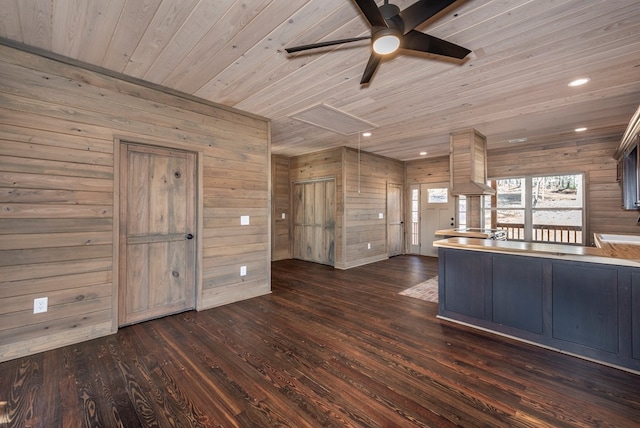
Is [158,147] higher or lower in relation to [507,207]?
higher

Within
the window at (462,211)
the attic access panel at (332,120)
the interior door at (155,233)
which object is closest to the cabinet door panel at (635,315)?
the attic access panel at (332,120)

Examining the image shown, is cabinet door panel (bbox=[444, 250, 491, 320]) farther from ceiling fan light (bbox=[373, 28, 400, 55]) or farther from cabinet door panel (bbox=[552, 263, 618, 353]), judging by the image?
ceiling fan light (bbox=[373, 28, 400, 55])

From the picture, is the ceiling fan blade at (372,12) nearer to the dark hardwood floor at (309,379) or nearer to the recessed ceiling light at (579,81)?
the dark hardwood floor at (309,379)

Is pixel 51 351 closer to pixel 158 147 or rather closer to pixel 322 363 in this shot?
pixel 158 147

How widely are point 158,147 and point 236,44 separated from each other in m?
1.64

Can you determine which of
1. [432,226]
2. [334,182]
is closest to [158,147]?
[334,182]

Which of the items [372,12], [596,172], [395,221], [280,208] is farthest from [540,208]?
[372,12]

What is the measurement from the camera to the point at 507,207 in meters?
6.33

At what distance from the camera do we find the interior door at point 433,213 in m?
7.33

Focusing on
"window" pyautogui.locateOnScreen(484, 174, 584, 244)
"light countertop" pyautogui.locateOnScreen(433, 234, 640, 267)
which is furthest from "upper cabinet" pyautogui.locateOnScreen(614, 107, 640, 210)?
"light countertop" pyautogui.locateOnScreen(433, 234, 640, 267)

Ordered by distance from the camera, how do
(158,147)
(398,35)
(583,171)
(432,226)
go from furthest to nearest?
(432,226)
(583,171)
(158,147)
(398,35)

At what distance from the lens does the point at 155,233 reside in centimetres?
326

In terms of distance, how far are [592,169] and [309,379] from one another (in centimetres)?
658

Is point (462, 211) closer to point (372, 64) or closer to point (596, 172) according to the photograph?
point (596, 172)
